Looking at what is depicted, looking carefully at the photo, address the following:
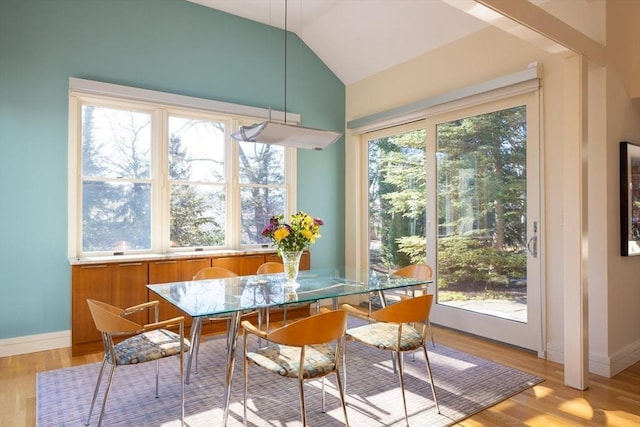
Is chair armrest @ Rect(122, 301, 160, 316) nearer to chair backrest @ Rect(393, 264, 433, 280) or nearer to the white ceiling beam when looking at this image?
chair backrest @ Rect(393, 264, 433, 280)

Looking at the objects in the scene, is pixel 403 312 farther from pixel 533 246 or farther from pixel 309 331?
pixel 533 246

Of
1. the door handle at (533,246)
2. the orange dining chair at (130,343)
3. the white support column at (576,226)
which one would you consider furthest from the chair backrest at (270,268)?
the white support column at (576,226)

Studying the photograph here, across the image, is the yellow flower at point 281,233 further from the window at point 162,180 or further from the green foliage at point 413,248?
the green foliage at point 413,248

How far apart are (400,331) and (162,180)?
3228 mm

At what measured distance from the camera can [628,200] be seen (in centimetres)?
348

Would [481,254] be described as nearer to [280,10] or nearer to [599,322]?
[599,322]

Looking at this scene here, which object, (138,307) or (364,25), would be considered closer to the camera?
(138,307)

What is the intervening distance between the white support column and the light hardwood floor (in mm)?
206

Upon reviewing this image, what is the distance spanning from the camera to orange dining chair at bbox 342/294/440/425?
2.52 metres

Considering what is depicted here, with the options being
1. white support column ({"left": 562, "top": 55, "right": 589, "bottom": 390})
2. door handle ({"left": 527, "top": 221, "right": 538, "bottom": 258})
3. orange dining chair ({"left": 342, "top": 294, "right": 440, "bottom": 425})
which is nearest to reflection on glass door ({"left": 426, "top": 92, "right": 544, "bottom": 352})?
door handle ({"left": 527, "top": 221, "right": 538, "bottom": 258})

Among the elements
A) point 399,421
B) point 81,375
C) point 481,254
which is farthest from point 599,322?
point 81,375

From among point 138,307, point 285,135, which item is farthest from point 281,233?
point 138,307

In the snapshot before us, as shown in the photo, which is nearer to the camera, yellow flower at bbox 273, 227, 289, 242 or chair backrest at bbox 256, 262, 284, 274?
Answer: yellow flower at bbox 273, 227, 289, 242

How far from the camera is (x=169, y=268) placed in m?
4.23
